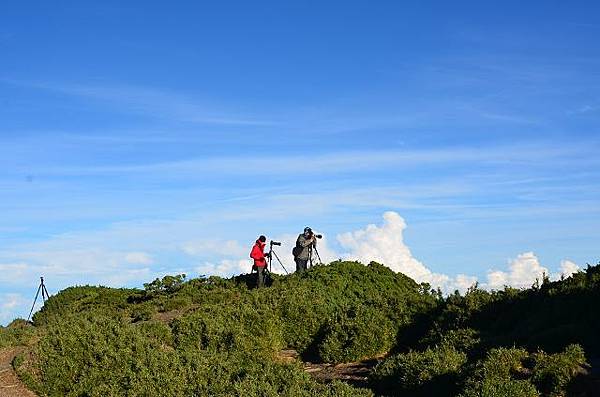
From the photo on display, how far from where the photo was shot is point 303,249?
2856 centimetres

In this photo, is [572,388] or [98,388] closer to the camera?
[572,388]

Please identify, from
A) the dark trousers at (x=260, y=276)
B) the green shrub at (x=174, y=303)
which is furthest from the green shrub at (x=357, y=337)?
the dark trousers at (x=260, y=276)

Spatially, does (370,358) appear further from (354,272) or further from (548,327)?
(354,272)

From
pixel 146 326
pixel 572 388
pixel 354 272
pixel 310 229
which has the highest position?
pixel 310 229

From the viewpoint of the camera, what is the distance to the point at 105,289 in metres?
32.4

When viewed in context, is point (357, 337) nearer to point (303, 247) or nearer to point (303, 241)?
point (303, 247)

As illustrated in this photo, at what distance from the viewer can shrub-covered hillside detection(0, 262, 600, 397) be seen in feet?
39.4

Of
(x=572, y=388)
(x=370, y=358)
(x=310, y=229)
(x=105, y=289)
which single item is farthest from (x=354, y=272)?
(x=572, y=388)

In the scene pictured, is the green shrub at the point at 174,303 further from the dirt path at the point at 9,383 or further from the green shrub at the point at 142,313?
the dirt path at the point at 9,383

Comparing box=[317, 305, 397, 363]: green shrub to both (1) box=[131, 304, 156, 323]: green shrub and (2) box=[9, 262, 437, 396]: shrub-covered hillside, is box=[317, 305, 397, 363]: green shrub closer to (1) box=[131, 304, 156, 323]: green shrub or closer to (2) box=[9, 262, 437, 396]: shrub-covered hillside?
(2) box=[9, 262, 437, 396]: shrub-covered hillside

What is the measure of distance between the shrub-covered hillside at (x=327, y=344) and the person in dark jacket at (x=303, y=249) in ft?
13.3

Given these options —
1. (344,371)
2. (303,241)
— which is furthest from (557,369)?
(303,241)

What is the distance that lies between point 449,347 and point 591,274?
4.46 metres

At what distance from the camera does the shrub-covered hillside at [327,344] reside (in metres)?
12.0
